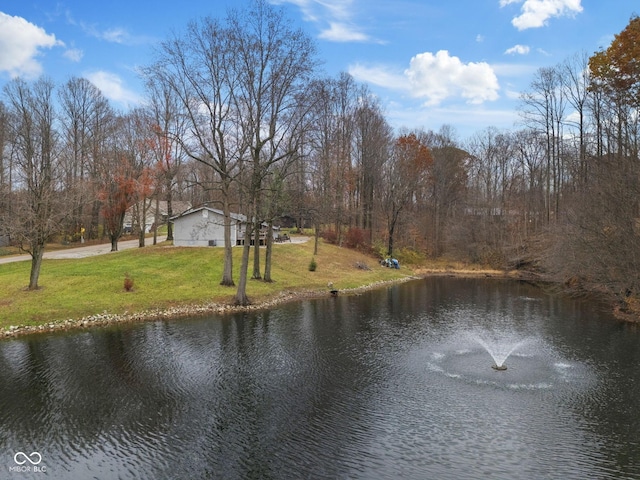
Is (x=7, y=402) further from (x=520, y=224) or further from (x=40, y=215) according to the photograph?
(x=520, y=224)

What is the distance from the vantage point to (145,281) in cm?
2659

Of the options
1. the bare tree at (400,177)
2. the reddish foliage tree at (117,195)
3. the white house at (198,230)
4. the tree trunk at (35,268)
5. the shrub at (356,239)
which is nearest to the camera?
the tree trunk at (35,268)

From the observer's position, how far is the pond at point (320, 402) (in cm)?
921

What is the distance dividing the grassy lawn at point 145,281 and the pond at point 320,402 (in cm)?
293

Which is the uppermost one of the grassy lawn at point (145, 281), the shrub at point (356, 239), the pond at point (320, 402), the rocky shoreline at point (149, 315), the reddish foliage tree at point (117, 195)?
the reddish foliage tree at point (117, 195)

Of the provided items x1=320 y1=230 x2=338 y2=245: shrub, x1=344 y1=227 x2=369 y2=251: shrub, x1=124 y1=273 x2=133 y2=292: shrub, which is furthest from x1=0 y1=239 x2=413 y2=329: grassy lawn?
x1=320 y1=230 x2=338 y2=245: shrub

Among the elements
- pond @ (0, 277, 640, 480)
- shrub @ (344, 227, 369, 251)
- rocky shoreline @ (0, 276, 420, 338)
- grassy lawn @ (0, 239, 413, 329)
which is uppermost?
shrub @ (344, 227, 369, 251)

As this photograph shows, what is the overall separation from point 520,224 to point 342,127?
2391cm

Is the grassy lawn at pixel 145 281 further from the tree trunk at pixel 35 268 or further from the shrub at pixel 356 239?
the shrub at pixel 356 239

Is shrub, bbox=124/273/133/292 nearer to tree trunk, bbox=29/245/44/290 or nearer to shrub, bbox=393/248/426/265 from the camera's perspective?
tree trunk, bbox=29/245/44/290

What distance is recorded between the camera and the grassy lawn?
21391 millimetres

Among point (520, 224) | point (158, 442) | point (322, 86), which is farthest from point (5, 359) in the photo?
point (520, 224)

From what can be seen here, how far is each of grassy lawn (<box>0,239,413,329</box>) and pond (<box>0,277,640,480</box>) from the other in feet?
9.61

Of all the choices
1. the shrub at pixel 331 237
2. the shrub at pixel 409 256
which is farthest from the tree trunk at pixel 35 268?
the shrub at pixel 409 256
